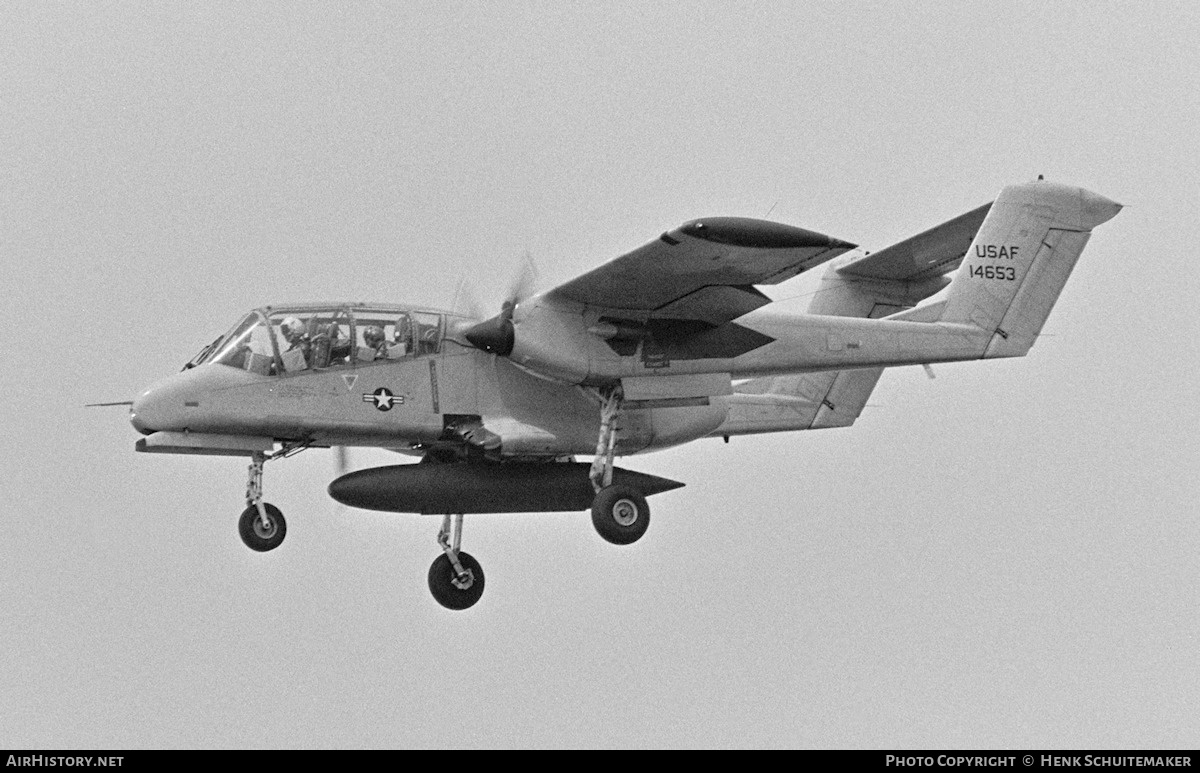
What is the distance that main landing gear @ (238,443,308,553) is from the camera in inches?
846

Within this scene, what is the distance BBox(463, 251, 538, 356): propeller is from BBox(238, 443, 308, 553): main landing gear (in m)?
2.30

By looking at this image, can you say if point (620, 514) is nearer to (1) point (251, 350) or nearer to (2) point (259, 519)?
(2) point (259, 519)

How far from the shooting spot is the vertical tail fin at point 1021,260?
23.3 metres

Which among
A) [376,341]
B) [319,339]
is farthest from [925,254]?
[319,339]

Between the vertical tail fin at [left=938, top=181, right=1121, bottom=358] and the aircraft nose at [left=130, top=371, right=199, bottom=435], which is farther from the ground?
the vertical tail fin at [left=938, top=181, right=1121, bottom=358]

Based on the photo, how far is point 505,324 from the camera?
70.0 feet

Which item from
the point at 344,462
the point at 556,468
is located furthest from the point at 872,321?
the point at 344,462

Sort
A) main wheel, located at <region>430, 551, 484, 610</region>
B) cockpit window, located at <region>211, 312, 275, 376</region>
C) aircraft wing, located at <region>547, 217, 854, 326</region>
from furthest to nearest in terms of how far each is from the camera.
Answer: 1. main wheel, located at <region>430, 551, 484, 610</region>
2. cockpit window, located at <region>211, 312, 275, 376</region>
3. aircraft wing, located at <region>547, 217, 854, 326</region>

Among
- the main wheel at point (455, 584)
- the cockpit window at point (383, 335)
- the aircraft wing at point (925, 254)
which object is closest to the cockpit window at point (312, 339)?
the cockpit window at point (383, 335)

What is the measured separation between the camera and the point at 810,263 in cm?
2008

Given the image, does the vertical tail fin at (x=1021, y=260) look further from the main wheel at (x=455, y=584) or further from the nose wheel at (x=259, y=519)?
the nose wheel at (x=259, y=519)

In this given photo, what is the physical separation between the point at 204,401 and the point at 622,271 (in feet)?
15.5

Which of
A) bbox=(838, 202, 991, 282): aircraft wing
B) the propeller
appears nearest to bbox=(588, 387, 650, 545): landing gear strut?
the propeller

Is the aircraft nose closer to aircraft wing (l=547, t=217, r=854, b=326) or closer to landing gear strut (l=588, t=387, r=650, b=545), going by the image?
aircraft wing (l=547, t=217, r=854, b=326)
